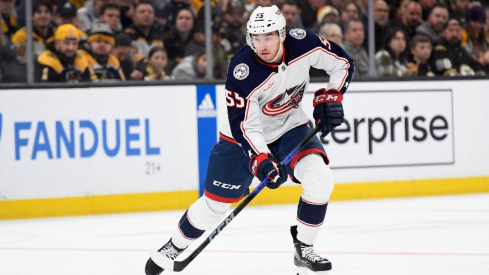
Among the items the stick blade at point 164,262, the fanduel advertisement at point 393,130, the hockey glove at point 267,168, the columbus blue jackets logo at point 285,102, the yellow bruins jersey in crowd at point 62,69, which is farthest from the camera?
the fanduel advertisement at point 393,130

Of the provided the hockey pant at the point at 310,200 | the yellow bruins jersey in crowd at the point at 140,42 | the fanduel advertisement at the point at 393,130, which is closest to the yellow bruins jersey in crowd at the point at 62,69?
the yellow bruins jersey in crowd at the point at 140,42

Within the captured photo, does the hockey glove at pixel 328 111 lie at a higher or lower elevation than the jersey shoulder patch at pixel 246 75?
lower

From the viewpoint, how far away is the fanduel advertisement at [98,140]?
19.1ft

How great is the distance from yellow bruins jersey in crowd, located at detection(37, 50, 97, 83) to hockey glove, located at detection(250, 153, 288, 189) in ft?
9.80

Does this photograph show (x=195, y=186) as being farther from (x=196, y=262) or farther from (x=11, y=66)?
(x=196, y=262)

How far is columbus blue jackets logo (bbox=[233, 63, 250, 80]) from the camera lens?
3324mm

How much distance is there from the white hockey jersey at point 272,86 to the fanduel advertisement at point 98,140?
8.24 feet

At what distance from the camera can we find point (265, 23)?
3254 mm

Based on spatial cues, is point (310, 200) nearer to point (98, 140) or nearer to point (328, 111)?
point (328, 111)

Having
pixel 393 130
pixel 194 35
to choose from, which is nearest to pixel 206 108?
pixel 194 35

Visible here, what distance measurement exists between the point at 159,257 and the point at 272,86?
2.83 ft

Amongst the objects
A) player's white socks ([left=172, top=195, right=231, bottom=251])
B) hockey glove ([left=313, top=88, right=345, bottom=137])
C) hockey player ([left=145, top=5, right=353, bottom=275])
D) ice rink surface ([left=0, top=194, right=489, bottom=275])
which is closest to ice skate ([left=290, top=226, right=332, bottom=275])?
hockey player ([left=145, top=5, right=353, bottom=275])

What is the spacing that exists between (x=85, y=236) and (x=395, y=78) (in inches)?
114

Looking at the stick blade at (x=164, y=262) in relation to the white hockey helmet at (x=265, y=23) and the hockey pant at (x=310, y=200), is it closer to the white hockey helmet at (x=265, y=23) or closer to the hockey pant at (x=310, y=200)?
the hockey pant at (x=310, y=200)
